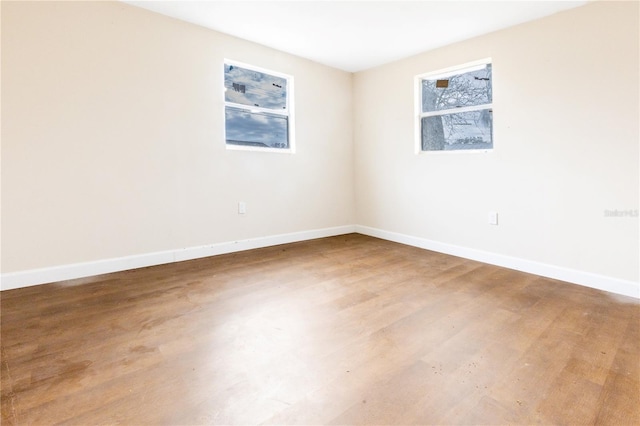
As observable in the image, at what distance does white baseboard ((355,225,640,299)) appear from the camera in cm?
259

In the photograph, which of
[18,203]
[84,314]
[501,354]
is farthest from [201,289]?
[501,354]

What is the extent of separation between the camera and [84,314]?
2123mm

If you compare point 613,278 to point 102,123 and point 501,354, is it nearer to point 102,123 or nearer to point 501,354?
point 501,354

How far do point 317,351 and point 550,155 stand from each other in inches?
108

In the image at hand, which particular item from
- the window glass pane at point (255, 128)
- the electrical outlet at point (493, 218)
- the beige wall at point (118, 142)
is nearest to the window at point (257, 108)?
the window glass pane at point (255, 128)

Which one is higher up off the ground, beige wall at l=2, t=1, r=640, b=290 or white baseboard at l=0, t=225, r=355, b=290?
beige wall at l=2, t=1, r=640, b=290

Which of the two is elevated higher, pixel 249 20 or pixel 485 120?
pixel 249 20

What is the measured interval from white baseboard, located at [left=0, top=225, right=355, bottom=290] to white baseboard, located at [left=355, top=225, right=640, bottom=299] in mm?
1567

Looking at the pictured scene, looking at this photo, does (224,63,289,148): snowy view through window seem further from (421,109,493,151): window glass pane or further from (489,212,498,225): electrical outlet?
(489,212,498,225): electrical outlet

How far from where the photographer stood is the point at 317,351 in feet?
5.56

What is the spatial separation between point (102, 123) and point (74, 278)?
4.49 feet

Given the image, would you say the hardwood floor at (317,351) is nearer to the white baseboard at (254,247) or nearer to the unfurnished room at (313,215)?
the unfurnished room at (313,215)

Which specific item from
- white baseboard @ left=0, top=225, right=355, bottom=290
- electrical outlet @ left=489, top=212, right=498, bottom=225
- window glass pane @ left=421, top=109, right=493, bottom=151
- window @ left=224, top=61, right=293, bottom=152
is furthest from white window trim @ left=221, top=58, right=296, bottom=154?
electrical outlet @ left=489, top=212, right=498, bottom=225

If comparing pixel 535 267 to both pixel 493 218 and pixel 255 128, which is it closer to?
pixel 493 218
